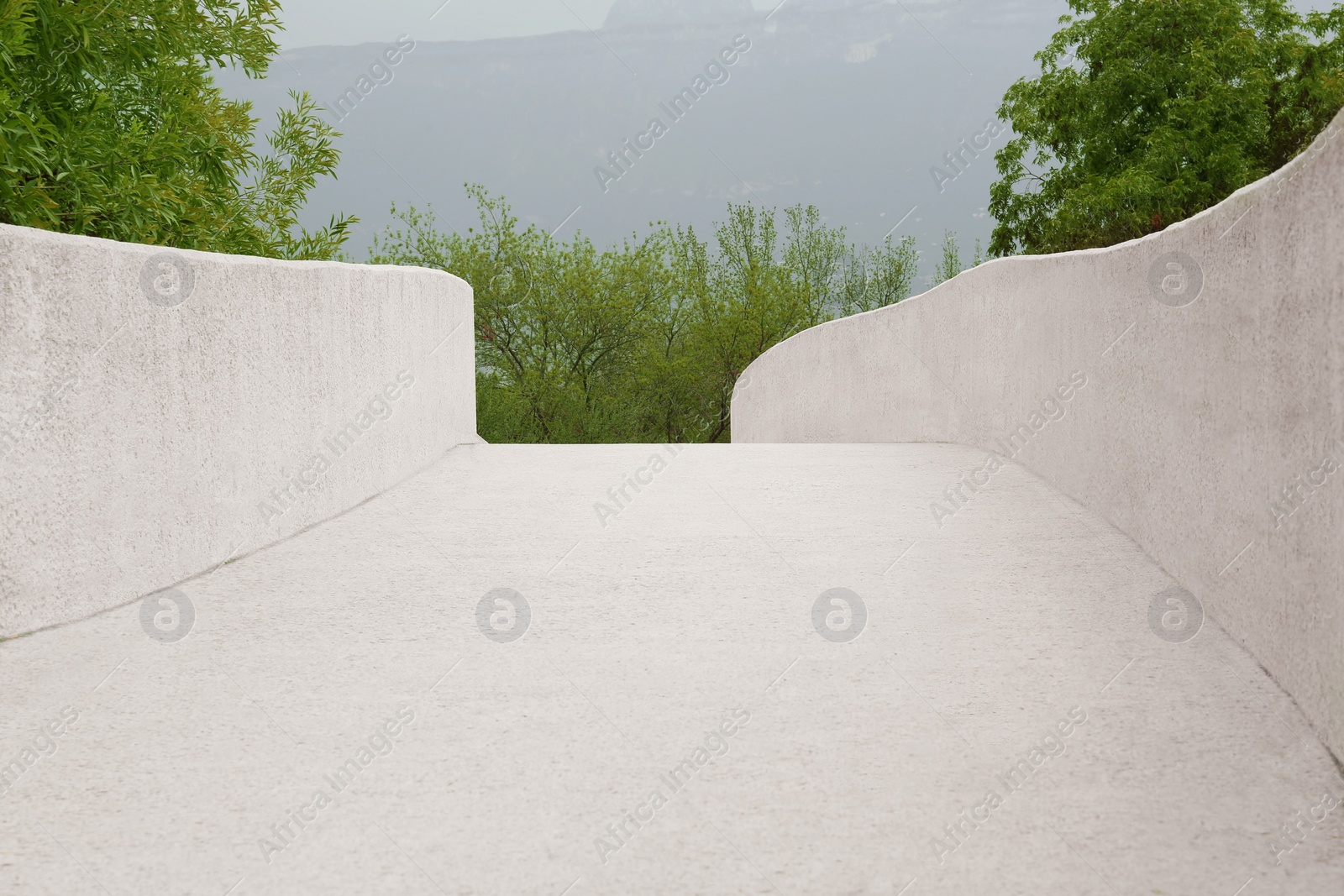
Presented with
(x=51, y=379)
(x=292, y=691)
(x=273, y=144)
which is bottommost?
(x=292, y=691)

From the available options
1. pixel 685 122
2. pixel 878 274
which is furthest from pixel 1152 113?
pixel 685 122

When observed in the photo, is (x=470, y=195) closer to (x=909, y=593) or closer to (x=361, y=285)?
(x=361, y=285)

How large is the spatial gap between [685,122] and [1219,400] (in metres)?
173

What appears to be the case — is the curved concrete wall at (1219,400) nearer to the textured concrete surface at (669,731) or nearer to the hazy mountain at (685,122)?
the textured concrete surface at (669,731)

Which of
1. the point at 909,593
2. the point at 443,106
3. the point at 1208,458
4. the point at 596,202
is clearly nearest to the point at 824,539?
the point at 909,593

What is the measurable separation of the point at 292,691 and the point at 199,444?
1816 millimetres

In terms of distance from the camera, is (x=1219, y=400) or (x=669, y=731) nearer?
(x=669, y=731)

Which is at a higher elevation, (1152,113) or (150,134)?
(1152,113)

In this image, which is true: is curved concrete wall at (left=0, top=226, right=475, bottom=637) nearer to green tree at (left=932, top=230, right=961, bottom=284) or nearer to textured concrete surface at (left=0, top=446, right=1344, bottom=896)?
textured concrete surface at (left=0, top=446, right=1344, bottom=896)

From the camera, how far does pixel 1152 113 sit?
28047mm

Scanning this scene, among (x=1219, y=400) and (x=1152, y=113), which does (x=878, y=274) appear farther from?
(x=1219, y=400)

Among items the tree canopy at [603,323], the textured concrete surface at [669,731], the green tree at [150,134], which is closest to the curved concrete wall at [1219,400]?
the textured concrete surface at [669,731]

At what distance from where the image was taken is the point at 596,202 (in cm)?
16088

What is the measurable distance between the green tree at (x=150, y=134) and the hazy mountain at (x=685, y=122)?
125427 millimetres
